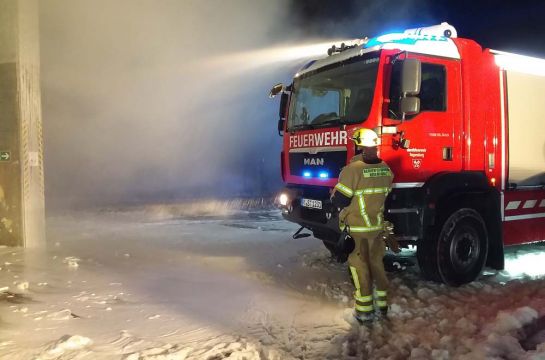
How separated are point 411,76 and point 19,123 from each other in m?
5.77

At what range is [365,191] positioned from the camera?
3.82 metres

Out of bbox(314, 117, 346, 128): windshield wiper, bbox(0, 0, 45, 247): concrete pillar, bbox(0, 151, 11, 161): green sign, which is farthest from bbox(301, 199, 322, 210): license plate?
bbox(0, 151, 11, 161): green sign

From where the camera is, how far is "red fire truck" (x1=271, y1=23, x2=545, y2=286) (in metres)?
4.41

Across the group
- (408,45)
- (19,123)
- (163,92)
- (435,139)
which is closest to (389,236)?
(435,139)

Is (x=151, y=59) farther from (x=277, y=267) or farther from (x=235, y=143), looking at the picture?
(x=277, y=267)

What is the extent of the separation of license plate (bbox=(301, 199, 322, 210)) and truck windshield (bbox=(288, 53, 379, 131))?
0.82 metres

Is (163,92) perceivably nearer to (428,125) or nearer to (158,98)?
(158,98)

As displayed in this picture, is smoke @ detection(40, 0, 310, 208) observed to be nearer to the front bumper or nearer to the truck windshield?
the truck windshield

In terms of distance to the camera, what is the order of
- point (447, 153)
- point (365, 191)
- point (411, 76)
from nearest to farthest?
point (365, 191) < point (411, 76) < point (447, 153)

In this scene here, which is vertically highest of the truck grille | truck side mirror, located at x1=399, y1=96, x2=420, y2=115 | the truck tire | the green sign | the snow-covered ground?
truck side mirror, located at x1=399, y1=96, x2=420, y2=115

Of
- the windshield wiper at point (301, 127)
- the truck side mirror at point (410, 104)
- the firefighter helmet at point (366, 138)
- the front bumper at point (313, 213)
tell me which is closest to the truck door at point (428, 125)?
the truck side mirror at point (410, 104)

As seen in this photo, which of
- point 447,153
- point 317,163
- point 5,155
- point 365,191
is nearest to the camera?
point 365,191

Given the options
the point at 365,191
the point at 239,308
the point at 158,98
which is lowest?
the point at 239,308

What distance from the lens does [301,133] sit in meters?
5.36
